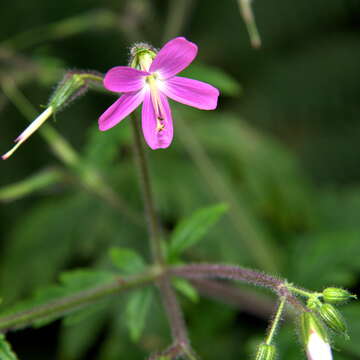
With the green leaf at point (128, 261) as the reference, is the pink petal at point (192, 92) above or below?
above

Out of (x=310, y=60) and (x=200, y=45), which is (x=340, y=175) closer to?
(x=310, y=60)

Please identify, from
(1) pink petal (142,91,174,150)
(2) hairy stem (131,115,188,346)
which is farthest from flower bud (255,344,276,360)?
(1) pink petal (142,91,174,150)

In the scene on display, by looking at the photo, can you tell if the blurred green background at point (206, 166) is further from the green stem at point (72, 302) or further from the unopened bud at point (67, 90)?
the unopened bud at point (67, 90)

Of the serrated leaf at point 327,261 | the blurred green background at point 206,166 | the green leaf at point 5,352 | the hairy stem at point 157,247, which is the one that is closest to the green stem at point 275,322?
the hairy stem at point 157,247

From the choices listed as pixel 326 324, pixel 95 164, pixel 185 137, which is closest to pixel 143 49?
Result: pixel 326 324

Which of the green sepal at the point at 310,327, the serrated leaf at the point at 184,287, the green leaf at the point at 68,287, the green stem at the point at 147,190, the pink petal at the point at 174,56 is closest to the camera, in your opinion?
the pink petal at the point at 174,56

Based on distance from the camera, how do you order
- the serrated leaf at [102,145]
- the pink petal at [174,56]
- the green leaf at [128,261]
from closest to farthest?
the pink petal at [174,56] → the green leaf at [128,261] → the serrated leaf at [102,145]
